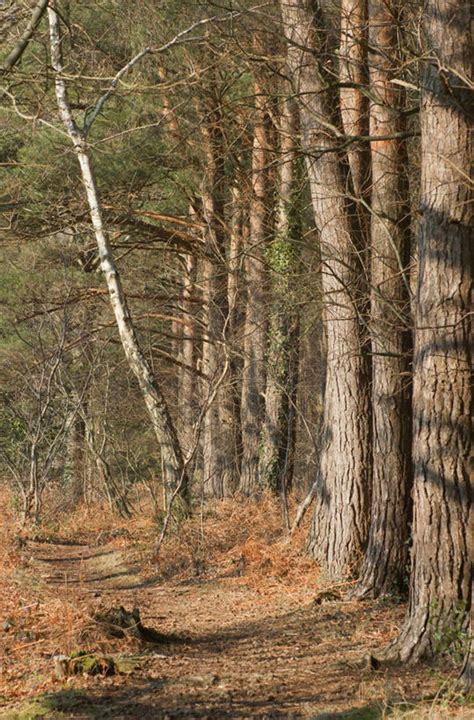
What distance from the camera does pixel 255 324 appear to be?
16000 mm

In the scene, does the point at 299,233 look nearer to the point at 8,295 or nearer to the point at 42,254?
the point at 42,254

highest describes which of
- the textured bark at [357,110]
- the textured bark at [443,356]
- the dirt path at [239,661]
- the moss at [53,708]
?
the textured bark at [357,110]

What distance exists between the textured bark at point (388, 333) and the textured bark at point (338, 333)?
533 millimetres

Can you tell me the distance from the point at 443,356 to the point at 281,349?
28.1 ft

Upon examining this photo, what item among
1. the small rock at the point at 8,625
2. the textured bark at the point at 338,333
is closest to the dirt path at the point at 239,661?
the textured bark at the point at 338,333

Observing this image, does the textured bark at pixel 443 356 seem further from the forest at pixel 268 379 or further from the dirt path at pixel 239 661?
the dirt path at pixel 239 661

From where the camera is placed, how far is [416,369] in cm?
666

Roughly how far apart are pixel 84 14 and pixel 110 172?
282 cm

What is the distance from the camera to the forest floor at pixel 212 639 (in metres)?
5.84

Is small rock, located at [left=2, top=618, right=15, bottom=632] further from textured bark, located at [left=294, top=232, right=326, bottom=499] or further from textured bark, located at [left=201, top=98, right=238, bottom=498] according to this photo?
textured bark, located at [left=201, top=98, right=238, bottom=498]

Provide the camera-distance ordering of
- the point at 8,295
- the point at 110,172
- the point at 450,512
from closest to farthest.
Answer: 1. the point at 450,512
2. the point at 110,172
3. the point at 8,295

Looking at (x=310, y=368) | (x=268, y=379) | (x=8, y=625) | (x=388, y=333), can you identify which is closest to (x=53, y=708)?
(x=8, y=625)

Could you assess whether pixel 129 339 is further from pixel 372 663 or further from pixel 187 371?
pixel 372 663

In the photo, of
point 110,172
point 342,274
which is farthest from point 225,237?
point 342,274
